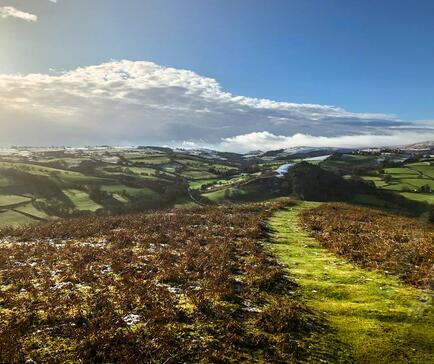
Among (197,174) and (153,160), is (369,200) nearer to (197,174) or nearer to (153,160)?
(197,174)

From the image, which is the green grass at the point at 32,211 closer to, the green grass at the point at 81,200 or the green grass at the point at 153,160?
the green grass at the point at 81,200

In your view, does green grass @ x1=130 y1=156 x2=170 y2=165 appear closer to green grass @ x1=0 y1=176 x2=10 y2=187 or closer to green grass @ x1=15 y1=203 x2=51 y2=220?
green grass @ x1=0 y1=176 x2=10 y2=187

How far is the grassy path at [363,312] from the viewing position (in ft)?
38.8

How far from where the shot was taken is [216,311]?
1420cm

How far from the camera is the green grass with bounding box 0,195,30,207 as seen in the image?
6869 centimetres

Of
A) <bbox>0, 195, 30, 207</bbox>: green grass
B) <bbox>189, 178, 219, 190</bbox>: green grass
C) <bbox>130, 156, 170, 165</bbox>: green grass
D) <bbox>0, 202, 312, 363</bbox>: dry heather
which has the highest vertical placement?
<bbox>0, 202, 312, 363</bbox>: dry heather

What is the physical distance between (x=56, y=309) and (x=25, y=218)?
5170cm

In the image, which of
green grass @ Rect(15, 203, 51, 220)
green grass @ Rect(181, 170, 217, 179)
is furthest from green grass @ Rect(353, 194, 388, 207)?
green grass @ Rect(181, 170, 217, 179)

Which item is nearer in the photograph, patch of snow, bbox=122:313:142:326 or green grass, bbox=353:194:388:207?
patch of snow, bbox=122:313:142:326

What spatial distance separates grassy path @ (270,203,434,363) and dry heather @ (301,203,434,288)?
100 cm

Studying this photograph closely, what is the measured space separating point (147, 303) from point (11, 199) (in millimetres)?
66903

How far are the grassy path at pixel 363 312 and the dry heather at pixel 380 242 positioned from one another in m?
1.00

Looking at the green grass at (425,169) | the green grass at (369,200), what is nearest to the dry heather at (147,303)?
the green grass at (369,200)

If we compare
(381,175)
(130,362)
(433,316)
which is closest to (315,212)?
(433,316)
